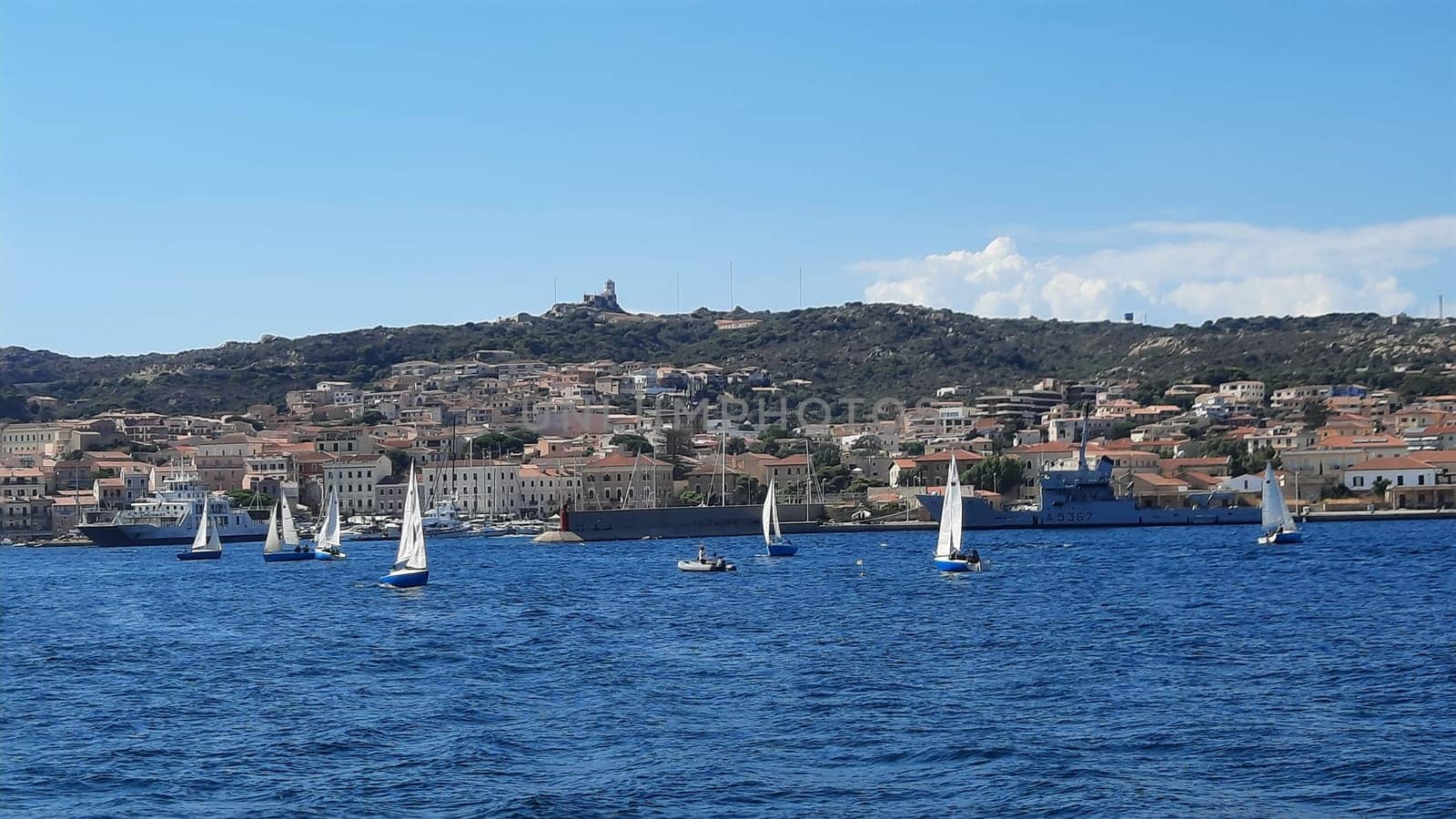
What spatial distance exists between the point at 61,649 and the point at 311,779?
15699 millimetres

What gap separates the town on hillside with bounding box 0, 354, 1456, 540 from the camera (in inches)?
4065

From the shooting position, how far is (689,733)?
2062cm

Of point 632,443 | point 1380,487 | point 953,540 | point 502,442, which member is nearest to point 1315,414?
point 1380,487

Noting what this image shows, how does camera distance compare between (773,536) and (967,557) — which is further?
(773,536)

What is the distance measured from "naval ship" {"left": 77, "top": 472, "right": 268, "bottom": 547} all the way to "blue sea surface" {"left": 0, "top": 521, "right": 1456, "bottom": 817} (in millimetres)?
47600

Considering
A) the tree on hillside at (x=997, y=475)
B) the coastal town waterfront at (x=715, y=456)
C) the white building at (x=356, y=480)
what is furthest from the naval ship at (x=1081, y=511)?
the white building at (x=356, y=480)

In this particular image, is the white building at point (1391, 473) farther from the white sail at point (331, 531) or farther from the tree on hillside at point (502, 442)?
the white sail at point (331, 531)

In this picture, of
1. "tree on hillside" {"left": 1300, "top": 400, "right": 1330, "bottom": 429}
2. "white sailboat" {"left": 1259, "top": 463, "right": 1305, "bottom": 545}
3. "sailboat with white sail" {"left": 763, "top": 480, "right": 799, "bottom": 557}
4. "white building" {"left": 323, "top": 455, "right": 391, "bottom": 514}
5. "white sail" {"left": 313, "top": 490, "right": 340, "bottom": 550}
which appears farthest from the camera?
"tree on hillside" {"left": 1300, "top": 400, "right": 1330, "bottom": 429}

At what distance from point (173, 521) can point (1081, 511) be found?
47879 mm

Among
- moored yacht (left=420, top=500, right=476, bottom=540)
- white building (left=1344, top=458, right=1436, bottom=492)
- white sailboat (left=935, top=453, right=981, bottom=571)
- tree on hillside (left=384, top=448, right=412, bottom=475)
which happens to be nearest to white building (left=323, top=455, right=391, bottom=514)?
tree on hillside (left=384, top=448, right=412, bottom=475)

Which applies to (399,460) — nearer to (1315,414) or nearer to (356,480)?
(356,480)

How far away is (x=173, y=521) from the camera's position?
93.1 metres

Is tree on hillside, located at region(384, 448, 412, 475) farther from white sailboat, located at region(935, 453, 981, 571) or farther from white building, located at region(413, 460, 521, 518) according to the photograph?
white sailboat, located at region(935, 453, 981, 571)

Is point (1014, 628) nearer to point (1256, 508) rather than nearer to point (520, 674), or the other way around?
point (520, 674)
